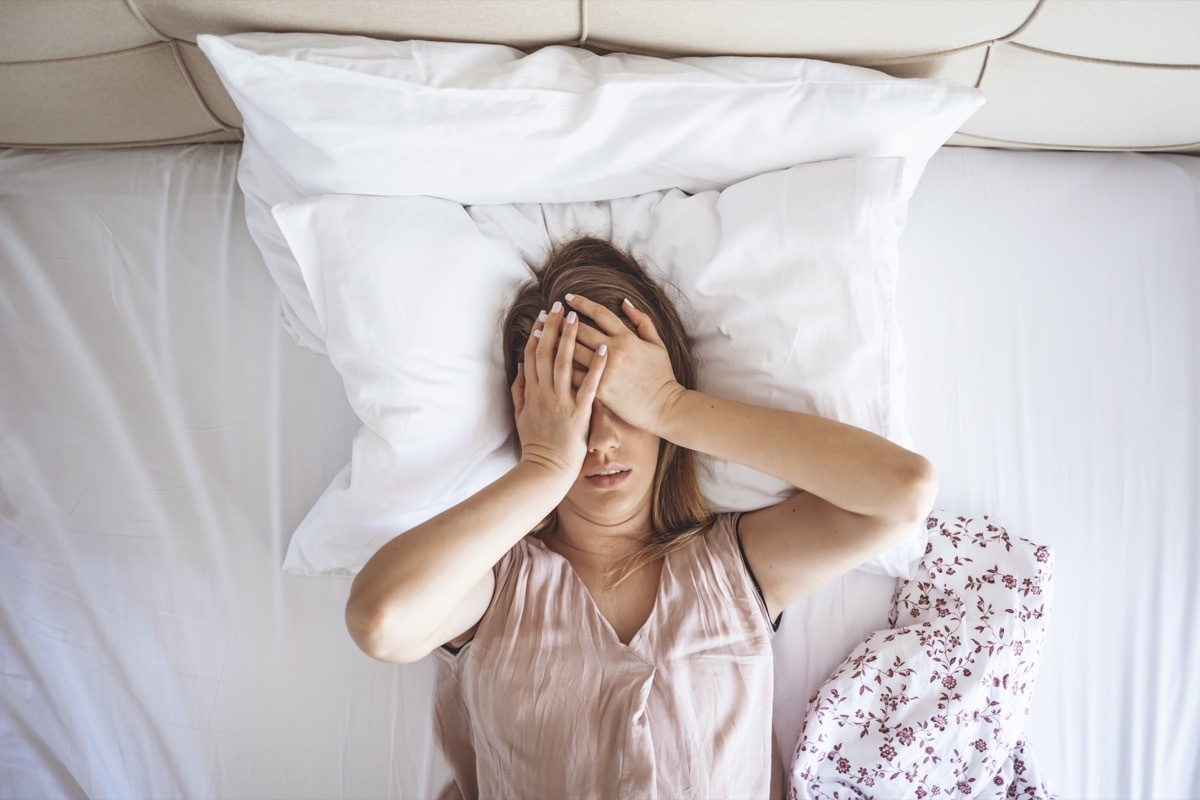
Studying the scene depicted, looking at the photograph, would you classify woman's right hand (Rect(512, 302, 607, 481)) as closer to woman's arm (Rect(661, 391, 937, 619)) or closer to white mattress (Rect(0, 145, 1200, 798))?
woman's arm (Rect(661, 391, 937, 619))

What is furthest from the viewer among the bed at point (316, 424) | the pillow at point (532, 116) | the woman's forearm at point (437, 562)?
the bed at point (316, 424)

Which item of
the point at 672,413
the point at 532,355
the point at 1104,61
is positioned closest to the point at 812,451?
the point at 672,413

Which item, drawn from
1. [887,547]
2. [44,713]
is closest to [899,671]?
[887,547]

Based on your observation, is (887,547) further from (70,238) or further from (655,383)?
(70,238)

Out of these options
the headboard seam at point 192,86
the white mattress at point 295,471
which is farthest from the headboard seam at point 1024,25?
the headboard seam at point 192,86

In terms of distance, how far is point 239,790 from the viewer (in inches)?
51.9

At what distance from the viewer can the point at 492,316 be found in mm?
1219

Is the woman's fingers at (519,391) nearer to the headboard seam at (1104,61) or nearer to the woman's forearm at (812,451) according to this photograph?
the woman's forearm at (812,451)

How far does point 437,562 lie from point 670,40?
84cm

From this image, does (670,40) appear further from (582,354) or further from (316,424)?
(316,424)

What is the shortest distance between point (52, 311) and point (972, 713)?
5.46 ft

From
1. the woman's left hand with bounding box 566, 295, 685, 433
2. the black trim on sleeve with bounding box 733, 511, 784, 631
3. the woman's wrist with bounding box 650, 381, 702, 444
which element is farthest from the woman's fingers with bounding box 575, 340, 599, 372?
the black trim on sleeve with bounding box 733, 511, 784, 631

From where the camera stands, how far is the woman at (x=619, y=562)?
109 centimetres

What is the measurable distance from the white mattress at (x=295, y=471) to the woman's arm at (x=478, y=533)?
34 centimetres
